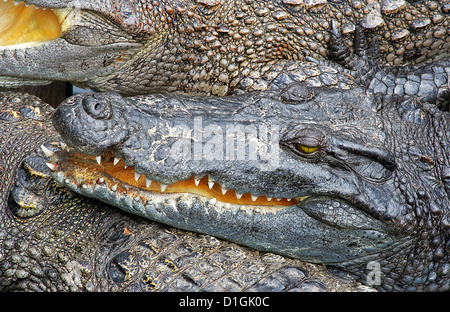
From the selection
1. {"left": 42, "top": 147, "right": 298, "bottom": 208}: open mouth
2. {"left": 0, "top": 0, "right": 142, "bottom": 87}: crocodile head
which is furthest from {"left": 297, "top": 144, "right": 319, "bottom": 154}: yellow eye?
{"left": 0, "top": 0, "right": 142, "bottom": 87}: crocodile head

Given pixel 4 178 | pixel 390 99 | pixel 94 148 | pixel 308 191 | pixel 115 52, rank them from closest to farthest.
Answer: pixel 94 148 < pixel 308 191 < pixel 4 178 < pixel 390 99 < pixel 115 52

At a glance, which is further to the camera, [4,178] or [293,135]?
[4,178]

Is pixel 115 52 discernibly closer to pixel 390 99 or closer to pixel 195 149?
pixel 195 149

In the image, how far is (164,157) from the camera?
2.04 metres

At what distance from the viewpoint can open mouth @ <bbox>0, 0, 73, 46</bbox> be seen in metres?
2.78

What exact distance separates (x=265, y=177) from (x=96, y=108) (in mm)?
713

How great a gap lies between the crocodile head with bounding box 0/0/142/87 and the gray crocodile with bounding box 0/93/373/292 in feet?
1.65

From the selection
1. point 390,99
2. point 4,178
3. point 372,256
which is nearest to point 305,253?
point 372,256

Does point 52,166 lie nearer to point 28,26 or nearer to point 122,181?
point 122,181

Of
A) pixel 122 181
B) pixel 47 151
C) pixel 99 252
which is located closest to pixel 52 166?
pixel 47 151

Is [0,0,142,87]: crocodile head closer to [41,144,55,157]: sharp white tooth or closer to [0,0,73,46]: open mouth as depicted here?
[0,0,73,46]: open mouth

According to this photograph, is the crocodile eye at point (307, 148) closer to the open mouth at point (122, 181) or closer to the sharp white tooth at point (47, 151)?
the open mouth at point (122, 181)

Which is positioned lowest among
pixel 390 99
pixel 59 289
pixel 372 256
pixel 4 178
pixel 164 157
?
pixel 59 289
